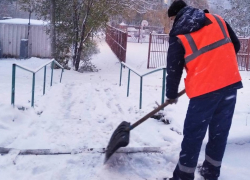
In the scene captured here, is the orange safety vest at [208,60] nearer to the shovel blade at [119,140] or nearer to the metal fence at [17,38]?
the shovel blade at [119,140]

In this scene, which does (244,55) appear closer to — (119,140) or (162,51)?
(162,51)

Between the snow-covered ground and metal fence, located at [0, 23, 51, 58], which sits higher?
metal fence, located at [0, 23, 51, 58]

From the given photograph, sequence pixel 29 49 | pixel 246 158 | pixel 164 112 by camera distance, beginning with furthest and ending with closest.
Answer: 1. pixel 29 49
2. pixel 164 112
3. pixel 246 158

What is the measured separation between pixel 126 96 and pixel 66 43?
8.42 metres

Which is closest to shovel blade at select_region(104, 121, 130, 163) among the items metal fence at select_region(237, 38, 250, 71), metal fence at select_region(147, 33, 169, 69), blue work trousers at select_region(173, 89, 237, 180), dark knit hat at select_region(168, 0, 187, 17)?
blue work trousers at select_region(173, 89, 237, 180)

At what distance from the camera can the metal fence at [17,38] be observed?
58.5ft

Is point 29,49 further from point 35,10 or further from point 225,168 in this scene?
point 225,168

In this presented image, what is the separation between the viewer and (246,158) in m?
3.73

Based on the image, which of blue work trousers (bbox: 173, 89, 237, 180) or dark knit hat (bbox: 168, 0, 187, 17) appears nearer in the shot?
blue work trousers (bbox: 173, 89, 237, 180)

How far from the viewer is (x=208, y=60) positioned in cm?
283

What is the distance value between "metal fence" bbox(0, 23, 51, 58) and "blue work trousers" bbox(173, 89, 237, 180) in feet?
51.9

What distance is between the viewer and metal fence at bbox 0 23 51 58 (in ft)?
58.5

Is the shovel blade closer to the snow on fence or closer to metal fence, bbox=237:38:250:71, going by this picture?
metal fence, bbox=237:38:250:71

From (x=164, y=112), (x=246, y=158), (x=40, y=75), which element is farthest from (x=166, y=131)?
(x=40, y=75)
